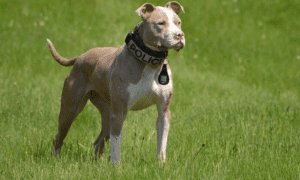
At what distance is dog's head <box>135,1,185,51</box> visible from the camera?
12.3ft

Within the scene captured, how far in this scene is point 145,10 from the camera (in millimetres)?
4004

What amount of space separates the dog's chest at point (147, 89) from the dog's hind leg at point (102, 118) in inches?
37.4

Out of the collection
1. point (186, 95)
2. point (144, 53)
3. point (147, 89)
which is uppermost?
point (144, 53)

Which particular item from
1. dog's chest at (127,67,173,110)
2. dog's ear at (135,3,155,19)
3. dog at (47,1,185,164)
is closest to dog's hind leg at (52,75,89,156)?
dog at (47,1,185,164)

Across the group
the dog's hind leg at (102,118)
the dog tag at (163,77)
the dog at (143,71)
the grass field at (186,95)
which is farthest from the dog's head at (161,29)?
the dog's hind leg at (102,118)

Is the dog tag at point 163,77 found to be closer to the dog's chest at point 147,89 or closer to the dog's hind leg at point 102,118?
the dog's chest at point 147,89

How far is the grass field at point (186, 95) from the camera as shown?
14.6 ft

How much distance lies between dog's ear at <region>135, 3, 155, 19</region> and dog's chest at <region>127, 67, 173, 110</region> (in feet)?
1.81

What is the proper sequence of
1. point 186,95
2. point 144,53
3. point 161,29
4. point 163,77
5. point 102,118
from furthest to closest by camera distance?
1. point 186,95
2. point 102,118
3. point 163,77
4. point 144,53
5. point 161,29

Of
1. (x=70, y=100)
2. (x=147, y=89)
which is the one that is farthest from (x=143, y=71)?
(x=70, y=100)

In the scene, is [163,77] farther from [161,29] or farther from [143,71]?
[161,29]

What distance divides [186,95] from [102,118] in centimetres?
325

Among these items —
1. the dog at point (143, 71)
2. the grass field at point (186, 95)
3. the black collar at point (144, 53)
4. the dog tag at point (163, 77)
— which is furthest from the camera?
the grass field at point (186, 95)

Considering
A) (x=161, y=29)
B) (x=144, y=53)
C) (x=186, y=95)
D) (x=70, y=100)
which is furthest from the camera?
(x=186, y=95)
